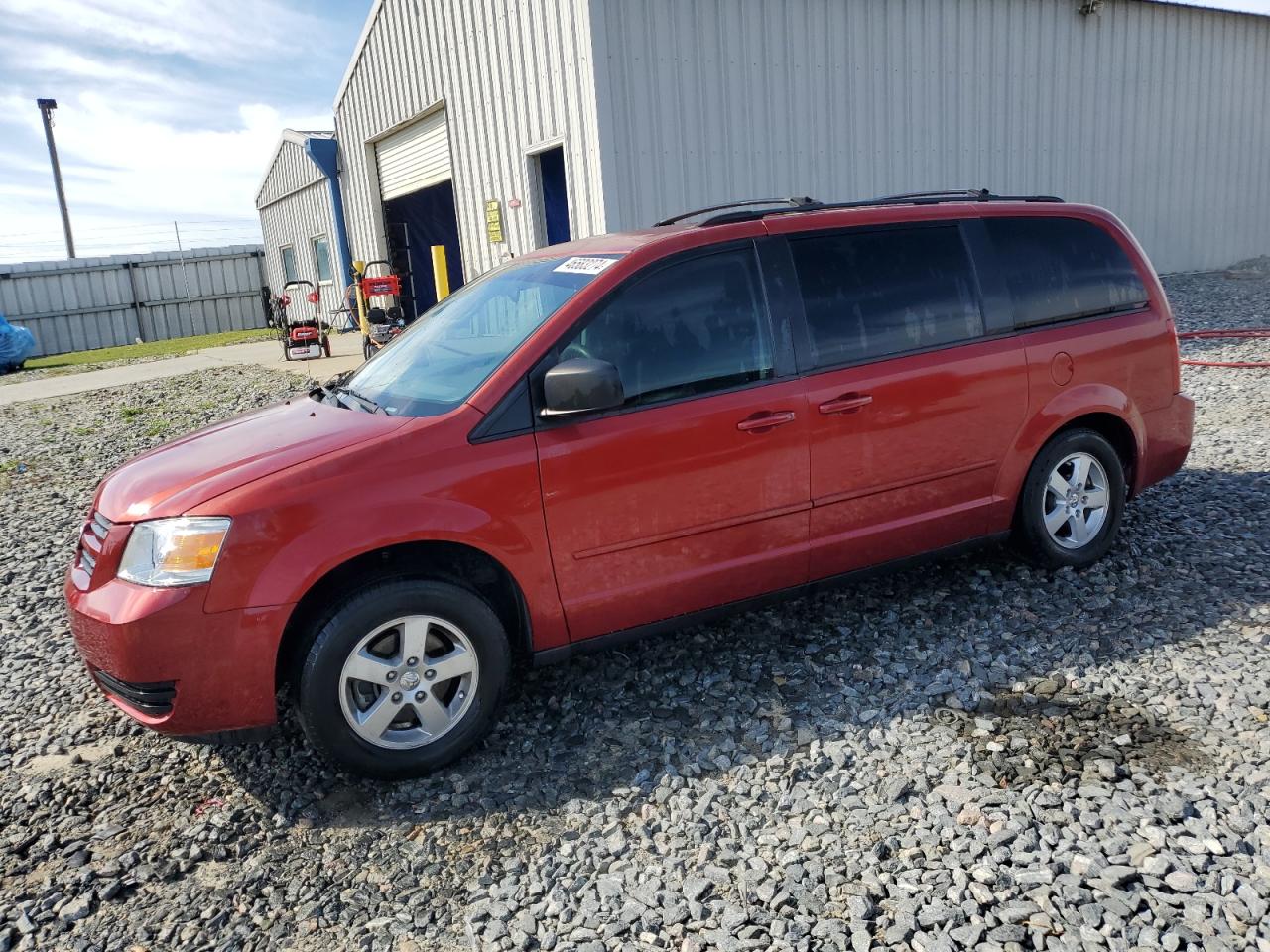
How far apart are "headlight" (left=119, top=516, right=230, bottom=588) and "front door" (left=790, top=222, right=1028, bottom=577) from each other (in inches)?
87.7

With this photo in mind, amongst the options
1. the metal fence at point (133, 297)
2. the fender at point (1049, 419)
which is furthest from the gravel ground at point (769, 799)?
the metal fence at point (133, 297)

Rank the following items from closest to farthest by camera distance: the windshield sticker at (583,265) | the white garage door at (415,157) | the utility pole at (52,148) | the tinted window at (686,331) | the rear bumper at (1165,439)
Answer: the tinted window at (686,331)
the windshield sticker at (583,265)
the rear bumper at (1165,439)
the white garage door at (415,157)
the utility pole at (52,148)

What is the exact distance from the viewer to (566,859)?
2.75 meters

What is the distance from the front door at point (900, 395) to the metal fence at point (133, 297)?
103 ft

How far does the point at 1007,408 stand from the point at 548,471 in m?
2.18

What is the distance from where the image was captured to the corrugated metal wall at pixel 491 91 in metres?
9.77

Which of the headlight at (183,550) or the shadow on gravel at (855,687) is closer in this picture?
the headlight at (183,550)

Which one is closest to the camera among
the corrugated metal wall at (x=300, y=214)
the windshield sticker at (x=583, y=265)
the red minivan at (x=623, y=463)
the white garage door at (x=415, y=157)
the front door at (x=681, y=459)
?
the red minivan at (x=623, y=463)

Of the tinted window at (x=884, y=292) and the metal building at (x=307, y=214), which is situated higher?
the metal building at (x=307, y=214)

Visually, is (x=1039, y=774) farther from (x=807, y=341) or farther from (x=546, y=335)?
(x=546, y=335)

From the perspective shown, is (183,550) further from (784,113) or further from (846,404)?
(784,113)

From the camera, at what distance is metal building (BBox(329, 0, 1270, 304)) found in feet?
32.3

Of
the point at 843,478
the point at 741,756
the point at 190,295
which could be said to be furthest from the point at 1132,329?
the point at 190,295

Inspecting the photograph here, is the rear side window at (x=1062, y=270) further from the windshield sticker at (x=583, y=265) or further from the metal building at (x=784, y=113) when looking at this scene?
the metal building at (x=784, y=113)
